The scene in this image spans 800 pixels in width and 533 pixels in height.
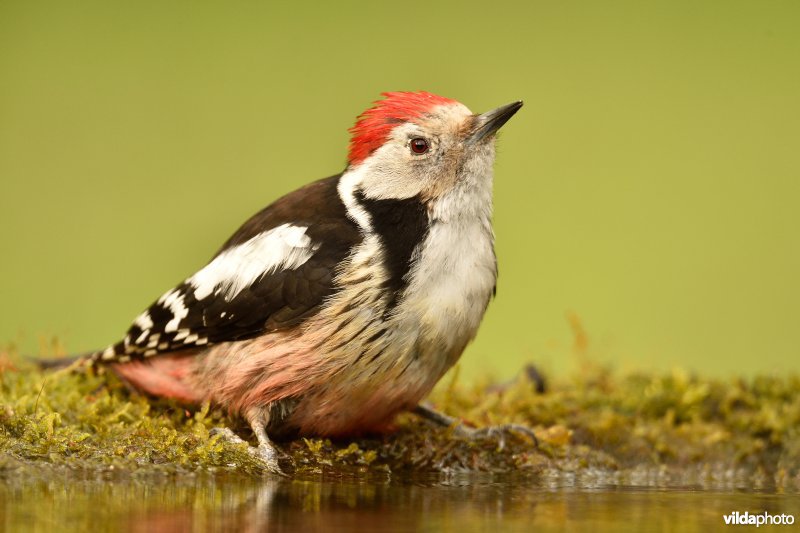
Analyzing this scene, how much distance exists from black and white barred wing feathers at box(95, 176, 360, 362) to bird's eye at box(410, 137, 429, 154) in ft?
1.24

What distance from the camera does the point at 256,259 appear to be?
3830 mm

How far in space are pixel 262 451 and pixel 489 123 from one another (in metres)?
1.63

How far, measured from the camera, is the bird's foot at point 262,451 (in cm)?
337

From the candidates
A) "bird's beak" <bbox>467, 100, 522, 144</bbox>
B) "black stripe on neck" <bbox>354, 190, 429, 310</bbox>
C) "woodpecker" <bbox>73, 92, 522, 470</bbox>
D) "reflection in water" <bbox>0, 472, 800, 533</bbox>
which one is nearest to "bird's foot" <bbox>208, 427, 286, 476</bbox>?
"woodpecker" <bbox>73, 92, 522, 470</bbox>

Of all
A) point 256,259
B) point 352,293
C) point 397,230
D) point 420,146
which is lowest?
point 352,293

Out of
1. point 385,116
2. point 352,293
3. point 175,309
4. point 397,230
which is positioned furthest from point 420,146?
point 175,309

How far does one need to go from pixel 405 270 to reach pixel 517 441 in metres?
0.98

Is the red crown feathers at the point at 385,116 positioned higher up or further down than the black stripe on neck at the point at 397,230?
higher up

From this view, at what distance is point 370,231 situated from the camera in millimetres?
3775

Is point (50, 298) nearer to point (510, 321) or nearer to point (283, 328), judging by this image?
point (510, 321)

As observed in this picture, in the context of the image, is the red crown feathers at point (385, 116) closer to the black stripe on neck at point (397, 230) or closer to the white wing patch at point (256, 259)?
the black stripe on neck at point (397, 230)

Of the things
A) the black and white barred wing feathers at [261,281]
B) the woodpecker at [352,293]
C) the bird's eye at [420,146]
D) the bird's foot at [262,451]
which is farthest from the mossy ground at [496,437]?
the bird's eye at [420,146]

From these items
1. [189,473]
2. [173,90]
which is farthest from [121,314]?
[189,473]

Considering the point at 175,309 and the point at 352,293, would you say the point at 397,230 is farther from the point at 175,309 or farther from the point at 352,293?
the point at 175,309
